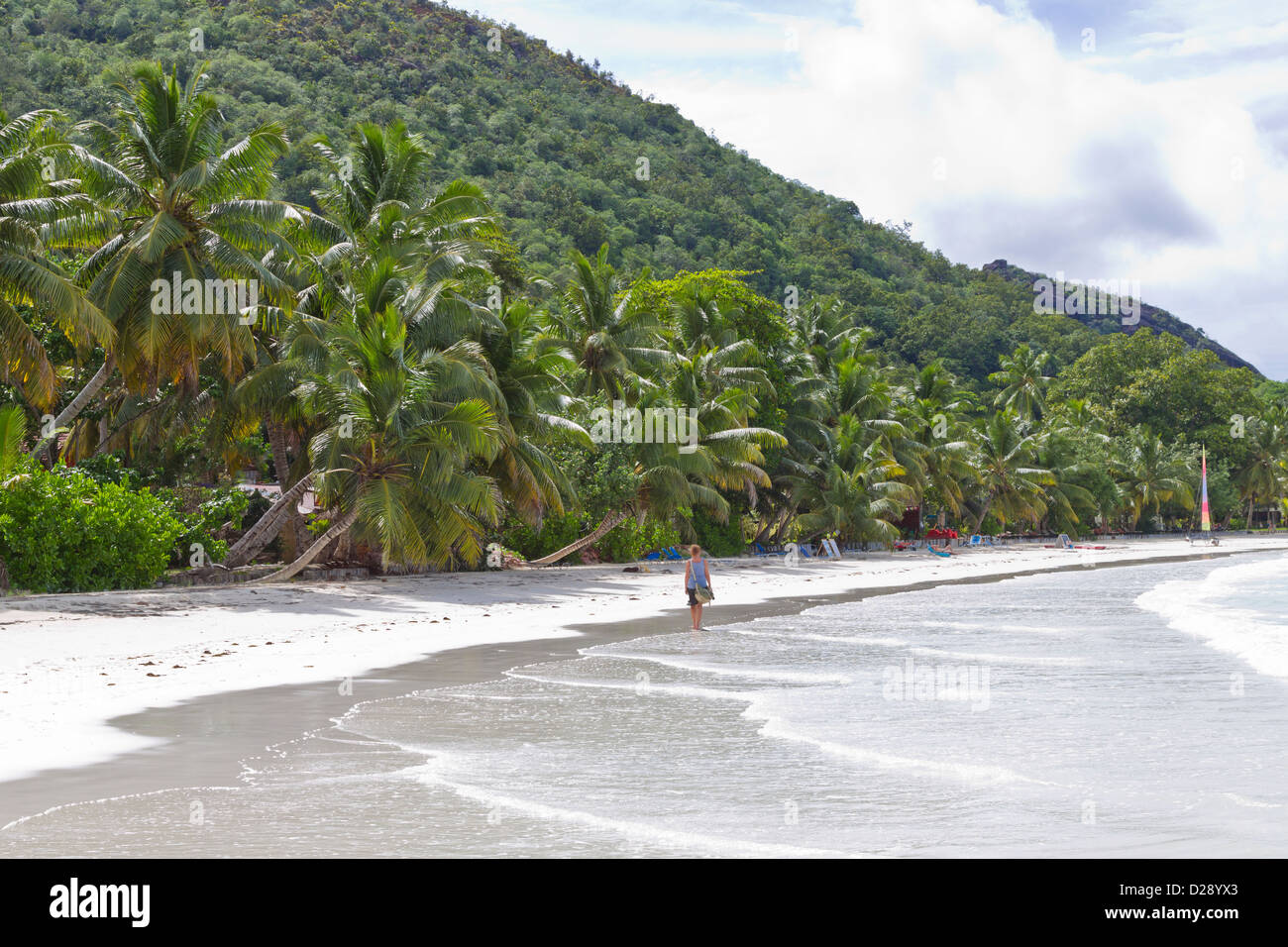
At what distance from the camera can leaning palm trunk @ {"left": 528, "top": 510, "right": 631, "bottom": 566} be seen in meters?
31.8

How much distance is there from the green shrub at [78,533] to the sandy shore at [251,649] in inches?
47.2

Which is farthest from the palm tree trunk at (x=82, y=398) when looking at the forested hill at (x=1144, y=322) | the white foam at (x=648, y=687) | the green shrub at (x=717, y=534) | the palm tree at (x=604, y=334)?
the forested hill at (x=1144, y=322)

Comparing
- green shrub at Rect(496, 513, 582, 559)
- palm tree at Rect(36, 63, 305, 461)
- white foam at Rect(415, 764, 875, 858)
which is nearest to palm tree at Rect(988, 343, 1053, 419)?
green shrub at Rect(496, 513, 582, 559)

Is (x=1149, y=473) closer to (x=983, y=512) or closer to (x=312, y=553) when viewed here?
(x=983, y=512)

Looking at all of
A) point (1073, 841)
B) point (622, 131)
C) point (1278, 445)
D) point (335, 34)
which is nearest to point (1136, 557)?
point (1278, 445)

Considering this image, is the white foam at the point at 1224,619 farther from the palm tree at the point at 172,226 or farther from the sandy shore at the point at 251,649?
the palm tree at the point at 172,226

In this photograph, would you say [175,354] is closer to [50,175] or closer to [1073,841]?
[50,175]

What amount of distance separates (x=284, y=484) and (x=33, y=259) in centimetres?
828

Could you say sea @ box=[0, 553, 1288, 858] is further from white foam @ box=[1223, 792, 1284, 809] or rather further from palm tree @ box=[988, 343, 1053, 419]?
palm tree @ box=[988, 343, 1053, 419]

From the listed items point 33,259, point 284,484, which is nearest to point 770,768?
point 33,259

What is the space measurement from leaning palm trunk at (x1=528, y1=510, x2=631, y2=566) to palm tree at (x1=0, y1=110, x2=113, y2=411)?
45.9 feet

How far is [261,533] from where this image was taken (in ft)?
81.5

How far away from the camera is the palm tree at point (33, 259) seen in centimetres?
1883

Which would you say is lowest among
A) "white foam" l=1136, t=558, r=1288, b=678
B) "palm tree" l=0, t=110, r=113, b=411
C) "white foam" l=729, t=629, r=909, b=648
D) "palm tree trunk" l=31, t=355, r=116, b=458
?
"white foam" l=1136, t=558, r=1288, b=678
